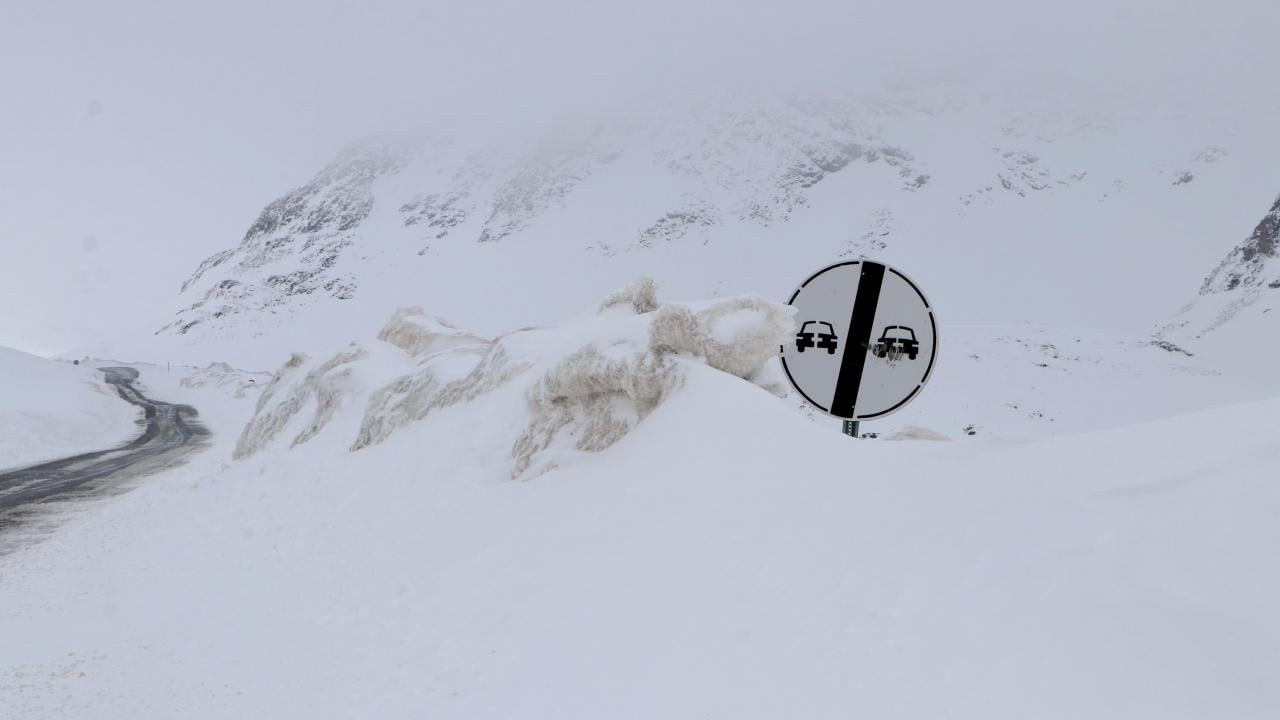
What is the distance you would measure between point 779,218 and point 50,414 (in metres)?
74.8

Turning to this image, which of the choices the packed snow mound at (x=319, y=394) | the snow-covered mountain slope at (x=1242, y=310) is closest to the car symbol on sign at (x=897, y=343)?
the packed snow mound at (x=319, y=394)

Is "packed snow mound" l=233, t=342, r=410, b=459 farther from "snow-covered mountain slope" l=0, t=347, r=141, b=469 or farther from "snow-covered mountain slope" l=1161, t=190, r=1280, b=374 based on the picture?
"snow-covered mountain slope" l=1161, t=190, r=1280, b=374

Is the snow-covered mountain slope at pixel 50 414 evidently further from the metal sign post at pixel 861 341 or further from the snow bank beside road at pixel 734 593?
the metal sign post at pixel 861 341

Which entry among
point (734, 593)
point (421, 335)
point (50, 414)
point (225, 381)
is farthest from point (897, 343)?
point (225, 381)

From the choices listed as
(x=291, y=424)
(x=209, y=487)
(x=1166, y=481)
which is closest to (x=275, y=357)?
(x=291, y=424)

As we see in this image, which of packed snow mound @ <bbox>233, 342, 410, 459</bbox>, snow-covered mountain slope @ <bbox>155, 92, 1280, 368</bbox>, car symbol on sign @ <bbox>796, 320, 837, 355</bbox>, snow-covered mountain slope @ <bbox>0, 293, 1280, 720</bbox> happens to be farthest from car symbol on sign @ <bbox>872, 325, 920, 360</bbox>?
snow-covered mountain slope @ <bbox>155, 92, 1280, 368</bbox>

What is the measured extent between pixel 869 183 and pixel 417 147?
95355mm

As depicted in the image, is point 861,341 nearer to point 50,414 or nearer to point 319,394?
point 319,394

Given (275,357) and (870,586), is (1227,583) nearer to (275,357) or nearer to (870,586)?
(870,586)

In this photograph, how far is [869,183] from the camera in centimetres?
8944

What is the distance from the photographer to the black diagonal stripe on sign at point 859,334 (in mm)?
3865

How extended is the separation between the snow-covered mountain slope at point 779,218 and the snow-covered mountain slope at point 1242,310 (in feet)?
16.5

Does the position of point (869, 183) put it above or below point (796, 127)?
below

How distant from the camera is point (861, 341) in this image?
3906 mm
